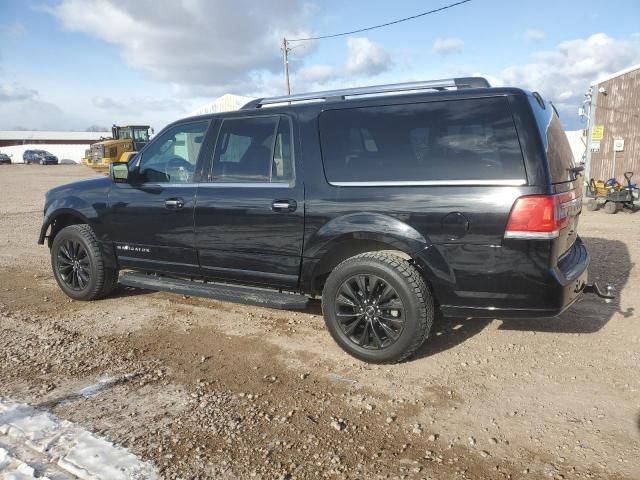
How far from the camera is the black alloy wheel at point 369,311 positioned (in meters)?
3.61

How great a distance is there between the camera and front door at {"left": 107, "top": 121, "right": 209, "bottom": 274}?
4512mm

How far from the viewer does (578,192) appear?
12.4 ft

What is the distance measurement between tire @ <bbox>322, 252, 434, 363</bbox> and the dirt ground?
174 millimetres

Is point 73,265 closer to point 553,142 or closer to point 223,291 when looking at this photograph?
point 223,291

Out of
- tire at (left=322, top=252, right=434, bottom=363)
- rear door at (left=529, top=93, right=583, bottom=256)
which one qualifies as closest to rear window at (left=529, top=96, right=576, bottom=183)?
rear door at (left=529, top=93, right=583, bottom=256)

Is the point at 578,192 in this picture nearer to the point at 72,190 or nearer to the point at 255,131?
the point at 255,131

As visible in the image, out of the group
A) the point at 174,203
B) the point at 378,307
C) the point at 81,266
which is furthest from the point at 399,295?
the point at 81,266

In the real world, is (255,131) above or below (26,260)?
above

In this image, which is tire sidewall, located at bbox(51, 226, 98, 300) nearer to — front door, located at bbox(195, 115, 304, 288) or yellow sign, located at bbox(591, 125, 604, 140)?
front door, located at bbox(195, 115, 304, 288)

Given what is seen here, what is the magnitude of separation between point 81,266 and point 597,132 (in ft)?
56.3

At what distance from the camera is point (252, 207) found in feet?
13.4

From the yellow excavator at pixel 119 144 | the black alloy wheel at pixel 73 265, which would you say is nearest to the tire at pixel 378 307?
the black alloy wheel at pixel 73 265

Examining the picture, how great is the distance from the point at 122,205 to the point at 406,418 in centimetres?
339

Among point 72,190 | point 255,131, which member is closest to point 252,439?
point 255,131
